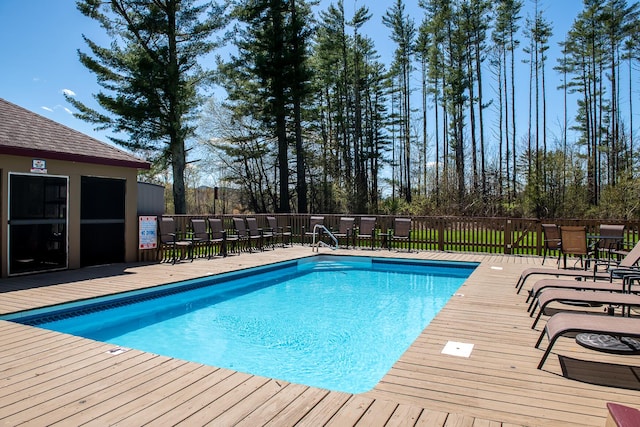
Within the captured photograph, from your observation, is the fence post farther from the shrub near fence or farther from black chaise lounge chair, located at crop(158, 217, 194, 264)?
black chaise lounge chair, located at crop(158, 217, 194, 264)

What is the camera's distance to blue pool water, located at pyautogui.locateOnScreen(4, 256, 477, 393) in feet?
14.1

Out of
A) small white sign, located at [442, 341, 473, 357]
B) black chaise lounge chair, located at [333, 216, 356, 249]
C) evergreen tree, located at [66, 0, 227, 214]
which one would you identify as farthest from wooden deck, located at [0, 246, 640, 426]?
evergreen tree, located at [66, 0, 227, 214]

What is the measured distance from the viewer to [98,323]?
5.25m

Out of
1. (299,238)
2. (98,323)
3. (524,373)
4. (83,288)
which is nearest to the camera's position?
(524,373)

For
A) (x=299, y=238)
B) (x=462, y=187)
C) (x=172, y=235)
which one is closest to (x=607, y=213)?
(x=462, y=187)

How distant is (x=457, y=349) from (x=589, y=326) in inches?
38.1

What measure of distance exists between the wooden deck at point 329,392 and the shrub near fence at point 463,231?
591cm

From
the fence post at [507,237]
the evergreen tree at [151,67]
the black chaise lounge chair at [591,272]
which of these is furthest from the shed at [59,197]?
the fence post at [507,237]

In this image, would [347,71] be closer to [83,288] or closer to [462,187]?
[462,187]

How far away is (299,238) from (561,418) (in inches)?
436

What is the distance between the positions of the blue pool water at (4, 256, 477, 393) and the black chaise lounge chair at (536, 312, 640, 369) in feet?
5.52

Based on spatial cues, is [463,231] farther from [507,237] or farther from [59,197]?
[59,197]

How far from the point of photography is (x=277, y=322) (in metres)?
5.65

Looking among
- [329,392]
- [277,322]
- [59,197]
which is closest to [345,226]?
[277,322]
